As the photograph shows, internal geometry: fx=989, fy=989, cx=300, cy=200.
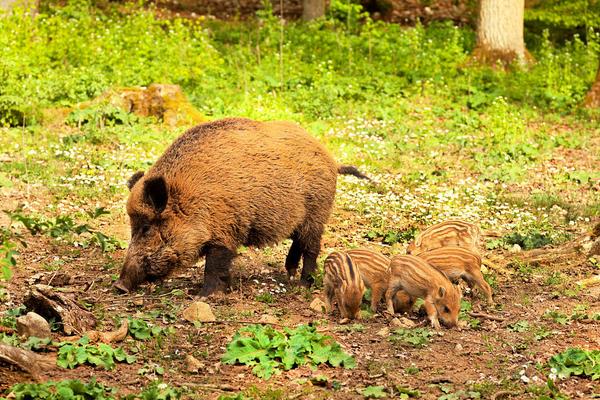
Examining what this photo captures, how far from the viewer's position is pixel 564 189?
12.4 metres

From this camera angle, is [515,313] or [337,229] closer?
[515,313]

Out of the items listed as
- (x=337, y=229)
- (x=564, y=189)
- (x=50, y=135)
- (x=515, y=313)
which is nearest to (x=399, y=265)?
(x=515, y=313)

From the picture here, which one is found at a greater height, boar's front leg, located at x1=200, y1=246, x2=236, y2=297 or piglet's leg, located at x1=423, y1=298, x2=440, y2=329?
boar's front leg, located at x1=200, y1=246, x2=236, y2=297

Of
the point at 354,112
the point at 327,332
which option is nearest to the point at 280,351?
the point at 327,332

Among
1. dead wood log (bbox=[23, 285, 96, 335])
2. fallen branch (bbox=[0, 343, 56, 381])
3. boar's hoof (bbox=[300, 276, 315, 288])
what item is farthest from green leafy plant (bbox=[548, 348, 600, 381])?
fallen branch (bbox=[0, 343, 56, 381])

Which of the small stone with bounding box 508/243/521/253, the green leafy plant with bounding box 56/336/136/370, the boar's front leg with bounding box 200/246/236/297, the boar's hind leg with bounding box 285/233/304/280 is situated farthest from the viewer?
the small stone with bounding box 508/243/521/253

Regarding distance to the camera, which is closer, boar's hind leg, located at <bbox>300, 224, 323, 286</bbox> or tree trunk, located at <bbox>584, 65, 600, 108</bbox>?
boar's hind leg, located at <bbox>300, 224, 323, 286</bbox>

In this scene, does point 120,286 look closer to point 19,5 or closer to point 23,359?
point 23,359

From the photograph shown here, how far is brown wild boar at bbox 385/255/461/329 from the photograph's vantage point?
7609 millimetres

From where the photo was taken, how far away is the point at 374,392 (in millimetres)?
6203

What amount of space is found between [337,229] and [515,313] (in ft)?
9.84

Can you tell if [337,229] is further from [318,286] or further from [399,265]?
[399,265]

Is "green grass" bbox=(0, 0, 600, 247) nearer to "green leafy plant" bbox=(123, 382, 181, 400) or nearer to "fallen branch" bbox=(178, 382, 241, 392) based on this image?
"fallen branch" bbox=(178, 382, 241, 392)

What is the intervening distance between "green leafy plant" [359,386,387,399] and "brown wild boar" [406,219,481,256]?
9.46 ft
